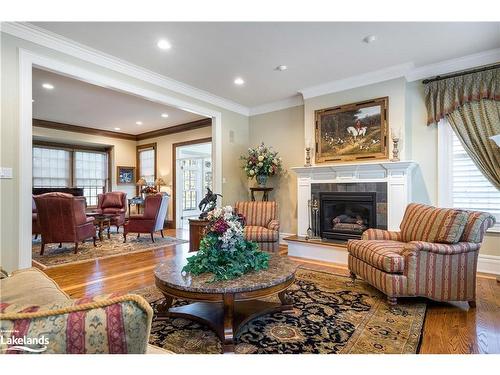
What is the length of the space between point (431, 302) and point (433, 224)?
76cm

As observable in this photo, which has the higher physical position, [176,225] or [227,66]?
[227,66]

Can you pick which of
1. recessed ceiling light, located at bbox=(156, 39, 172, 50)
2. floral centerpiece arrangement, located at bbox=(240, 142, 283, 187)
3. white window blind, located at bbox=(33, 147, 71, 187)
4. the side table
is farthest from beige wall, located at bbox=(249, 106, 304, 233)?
white window blind, located at bbox=(33, 147, 71, 187)

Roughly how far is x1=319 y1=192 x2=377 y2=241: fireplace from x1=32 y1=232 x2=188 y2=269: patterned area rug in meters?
3.01

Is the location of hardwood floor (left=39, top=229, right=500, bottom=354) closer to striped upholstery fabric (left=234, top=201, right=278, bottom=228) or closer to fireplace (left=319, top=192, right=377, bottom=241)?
fireplace (left=319, top=192, right=377, bottom=241)

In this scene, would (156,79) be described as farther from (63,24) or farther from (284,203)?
(284,203)

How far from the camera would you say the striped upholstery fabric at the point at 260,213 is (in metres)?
4.46

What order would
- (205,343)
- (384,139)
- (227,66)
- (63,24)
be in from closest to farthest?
(205,343) < (63,24) < (227,66) < (384,139)

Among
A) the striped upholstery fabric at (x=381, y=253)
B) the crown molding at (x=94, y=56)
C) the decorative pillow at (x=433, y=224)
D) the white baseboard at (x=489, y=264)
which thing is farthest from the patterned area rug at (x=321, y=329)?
the crown molding at (x=94, y=56)

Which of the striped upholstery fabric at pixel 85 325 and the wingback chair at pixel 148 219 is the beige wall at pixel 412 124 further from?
the striped upholstery fabric at pixel 85 325

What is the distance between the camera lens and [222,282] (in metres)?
1.93

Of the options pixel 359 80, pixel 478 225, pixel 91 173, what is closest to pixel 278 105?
pixel 359 80

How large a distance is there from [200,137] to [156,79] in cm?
305
